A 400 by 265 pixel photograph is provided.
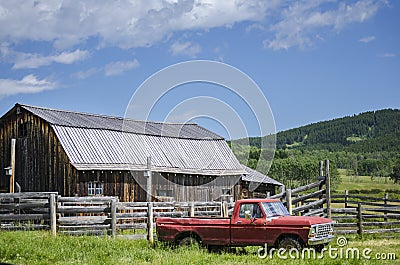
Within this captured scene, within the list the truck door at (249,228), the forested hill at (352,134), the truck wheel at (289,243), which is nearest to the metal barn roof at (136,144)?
the truck door at (249,228)

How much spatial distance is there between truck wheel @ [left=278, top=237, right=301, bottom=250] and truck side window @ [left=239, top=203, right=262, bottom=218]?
1002mm

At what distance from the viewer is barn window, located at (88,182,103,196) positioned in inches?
1108

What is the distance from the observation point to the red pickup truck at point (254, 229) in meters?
15.4

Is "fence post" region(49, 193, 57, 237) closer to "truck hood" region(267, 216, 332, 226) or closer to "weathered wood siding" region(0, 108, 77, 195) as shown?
"truck hood" region(267, 216, 332, 226)

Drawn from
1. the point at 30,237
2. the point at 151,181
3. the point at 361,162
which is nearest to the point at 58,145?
the point at 151,181

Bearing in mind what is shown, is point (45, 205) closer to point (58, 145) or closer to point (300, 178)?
point (58, 145)

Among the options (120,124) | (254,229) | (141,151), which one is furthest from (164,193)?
(254,229)

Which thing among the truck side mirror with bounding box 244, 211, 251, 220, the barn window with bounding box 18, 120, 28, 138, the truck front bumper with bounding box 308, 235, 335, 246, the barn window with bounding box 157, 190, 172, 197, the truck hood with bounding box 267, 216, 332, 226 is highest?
the barn window with bounding box 18, 120, 28, 138

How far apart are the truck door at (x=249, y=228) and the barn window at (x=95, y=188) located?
13.5 meters

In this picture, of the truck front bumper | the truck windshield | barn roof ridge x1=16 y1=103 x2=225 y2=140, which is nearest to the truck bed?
the truck windshield

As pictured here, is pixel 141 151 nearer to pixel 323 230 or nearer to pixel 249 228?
pixel 249 228

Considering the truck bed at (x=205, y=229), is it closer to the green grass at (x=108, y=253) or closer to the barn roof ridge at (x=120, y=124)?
the green grass at (x=108, y=253)

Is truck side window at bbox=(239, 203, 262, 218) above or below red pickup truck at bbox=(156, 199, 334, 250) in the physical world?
above

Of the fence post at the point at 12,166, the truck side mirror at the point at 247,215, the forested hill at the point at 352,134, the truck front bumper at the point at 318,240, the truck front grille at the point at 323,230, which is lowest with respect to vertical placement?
the truck front bumper at the point at 318,240
